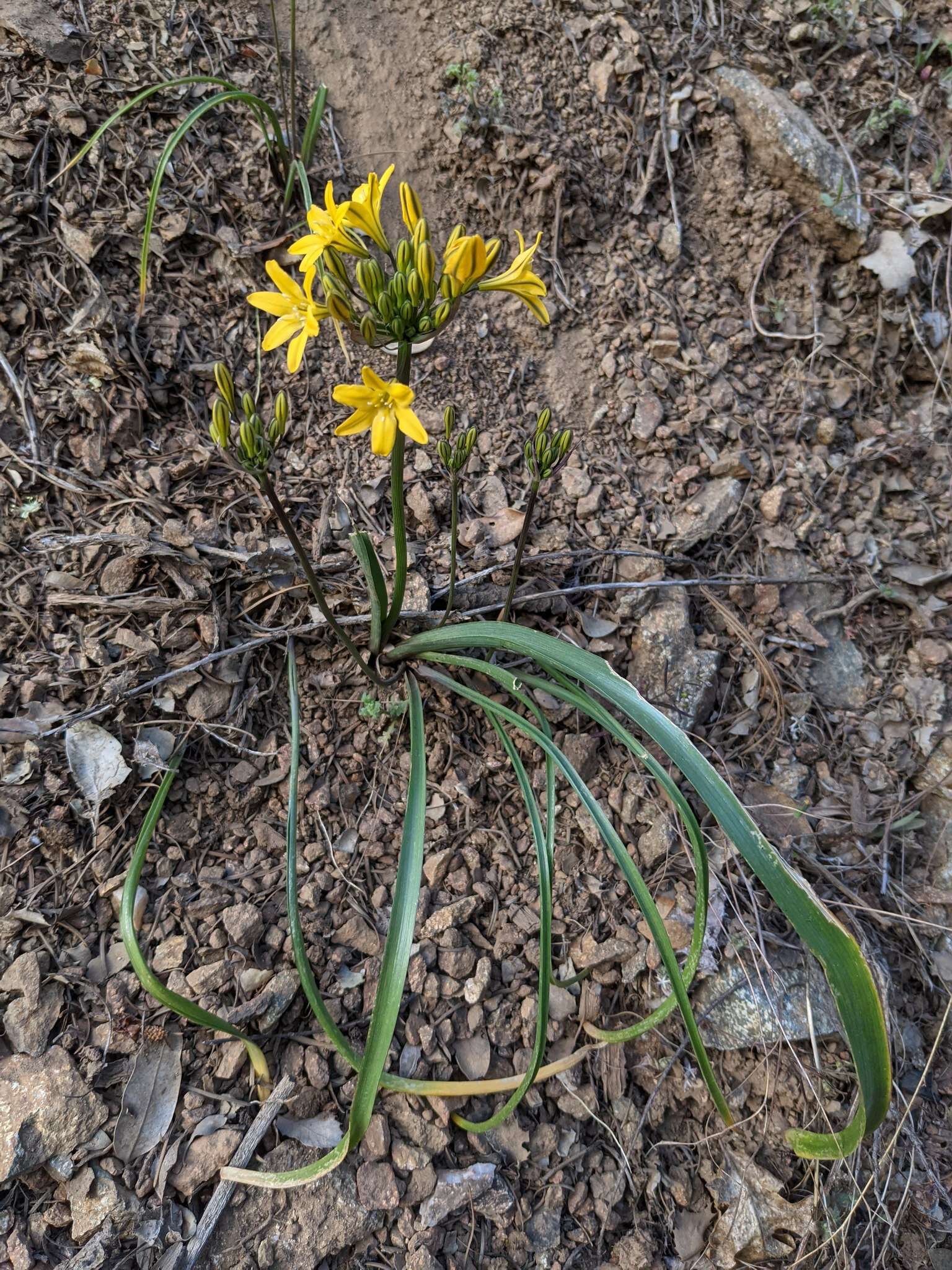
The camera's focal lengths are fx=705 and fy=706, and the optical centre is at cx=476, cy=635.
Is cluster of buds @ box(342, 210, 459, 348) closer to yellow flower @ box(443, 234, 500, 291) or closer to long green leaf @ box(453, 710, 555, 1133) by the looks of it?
yellow flower @ box(443, 234, 500, 291)

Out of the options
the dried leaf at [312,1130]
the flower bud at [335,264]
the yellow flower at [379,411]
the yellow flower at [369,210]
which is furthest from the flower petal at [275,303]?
the dried leaf at [312,1130]

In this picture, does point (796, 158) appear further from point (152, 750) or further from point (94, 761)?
point (94, 761)

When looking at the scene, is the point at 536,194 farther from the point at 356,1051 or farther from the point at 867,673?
the point at 356,1051

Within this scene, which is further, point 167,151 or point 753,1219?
point 167,151

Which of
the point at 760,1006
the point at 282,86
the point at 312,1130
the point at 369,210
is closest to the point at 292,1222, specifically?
the point at 312,1130

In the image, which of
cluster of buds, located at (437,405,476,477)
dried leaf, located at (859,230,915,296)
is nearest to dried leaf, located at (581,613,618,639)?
cluster of buds, located at (437,405,476,477)

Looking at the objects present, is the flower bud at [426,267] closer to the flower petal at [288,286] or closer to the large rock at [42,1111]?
the flower petal at [288,286]
